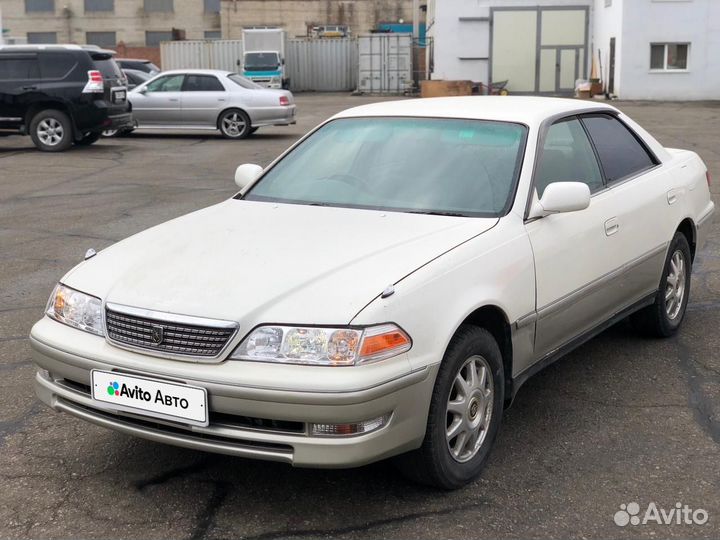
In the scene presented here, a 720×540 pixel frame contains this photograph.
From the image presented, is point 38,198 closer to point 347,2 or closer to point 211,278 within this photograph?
point 211,278

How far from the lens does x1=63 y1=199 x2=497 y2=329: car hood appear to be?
10.9 feet

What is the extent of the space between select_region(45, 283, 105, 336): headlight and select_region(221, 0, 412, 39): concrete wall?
205ft

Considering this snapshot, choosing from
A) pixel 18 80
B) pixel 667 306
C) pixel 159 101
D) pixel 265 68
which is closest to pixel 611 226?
pixel 667 306

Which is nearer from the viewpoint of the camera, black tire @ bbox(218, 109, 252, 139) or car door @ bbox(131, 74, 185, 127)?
black tire @ bbox(218, 109, 252, 139)

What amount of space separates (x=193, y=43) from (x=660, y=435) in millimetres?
44755

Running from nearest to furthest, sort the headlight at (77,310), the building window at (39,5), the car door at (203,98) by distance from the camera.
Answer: the headlight at (77,310) → the car door at (203,98) → the building window at (39,5)

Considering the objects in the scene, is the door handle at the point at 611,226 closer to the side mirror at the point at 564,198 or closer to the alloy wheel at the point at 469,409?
the side mirror at the point at 564,198

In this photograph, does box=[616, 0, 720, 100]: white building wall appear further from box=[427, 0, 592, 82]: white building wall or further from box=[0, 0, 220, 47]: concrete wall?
box=[0, 0, 220, 47]: concrete wall

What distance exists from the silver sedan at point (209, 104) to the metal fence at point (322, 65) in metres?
27.5

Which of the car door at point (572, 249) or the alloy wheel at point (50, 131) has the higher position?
the car door at point (572, 249)

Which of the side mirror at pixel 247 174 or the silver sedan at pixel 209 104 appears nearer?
the side mirror at pixel 247 174

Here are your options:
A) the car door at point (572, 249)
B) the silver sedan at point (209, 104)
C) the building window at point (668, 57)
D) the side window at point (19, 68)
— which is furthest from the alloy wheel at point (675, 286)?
the building window at point (668, 57)

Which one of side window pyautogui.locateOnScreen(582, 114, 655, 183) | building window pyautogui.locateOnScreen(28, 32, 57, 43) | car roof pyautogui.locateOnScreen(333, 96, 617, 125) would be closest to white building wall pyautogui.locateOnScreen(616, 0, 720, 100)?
side window pyautogui.locateOnScreen(582, 114, 655, 183)

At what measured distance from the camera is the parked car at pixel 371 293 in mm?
3217
